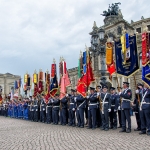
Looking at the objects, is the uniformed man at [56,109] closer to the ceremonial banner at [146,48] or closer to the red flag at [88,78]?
the red flag at [88,78]

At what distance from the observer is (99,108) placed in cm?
1039

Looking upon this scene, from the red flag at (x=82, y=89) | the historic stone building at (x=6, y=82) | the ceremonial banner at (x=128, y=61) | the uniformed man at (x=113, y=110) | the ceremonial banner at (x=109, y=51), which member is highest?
the historic stone building at (x=6, y=82)

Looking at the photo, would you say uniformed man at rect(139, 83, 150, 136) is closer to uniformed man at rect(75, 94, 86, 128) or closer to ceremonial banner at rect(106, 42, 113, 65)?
uniformed man at rect(75, 94, 86, 128)

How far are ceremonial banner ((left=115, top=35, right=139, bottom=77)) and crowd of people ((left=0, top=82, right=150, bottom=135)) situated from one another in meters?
0.82

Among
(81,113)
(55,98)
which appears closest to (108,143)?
(81,113)

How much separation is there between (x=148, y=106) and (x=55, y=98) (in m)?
6.01

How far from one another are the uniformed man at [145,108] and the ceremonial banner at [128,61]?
1.34 meters

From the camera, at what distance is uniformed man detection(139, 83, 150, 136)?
27.0ft

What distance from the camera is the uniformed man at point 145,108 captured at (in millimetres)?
8234

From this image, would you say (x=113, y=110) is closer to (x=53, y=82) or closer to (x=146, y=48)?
(x=146, y=48)

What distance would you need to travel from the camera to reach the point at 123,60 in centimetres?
1020

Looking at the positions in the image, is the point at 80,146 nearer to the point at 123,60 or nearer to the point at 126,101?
the point at 126,101

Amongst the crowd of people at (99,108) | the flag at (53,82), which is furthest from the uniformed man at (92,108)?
the flag at (53,82)

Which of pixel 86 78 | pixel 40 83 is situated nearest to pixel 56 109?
pixel 86 78
